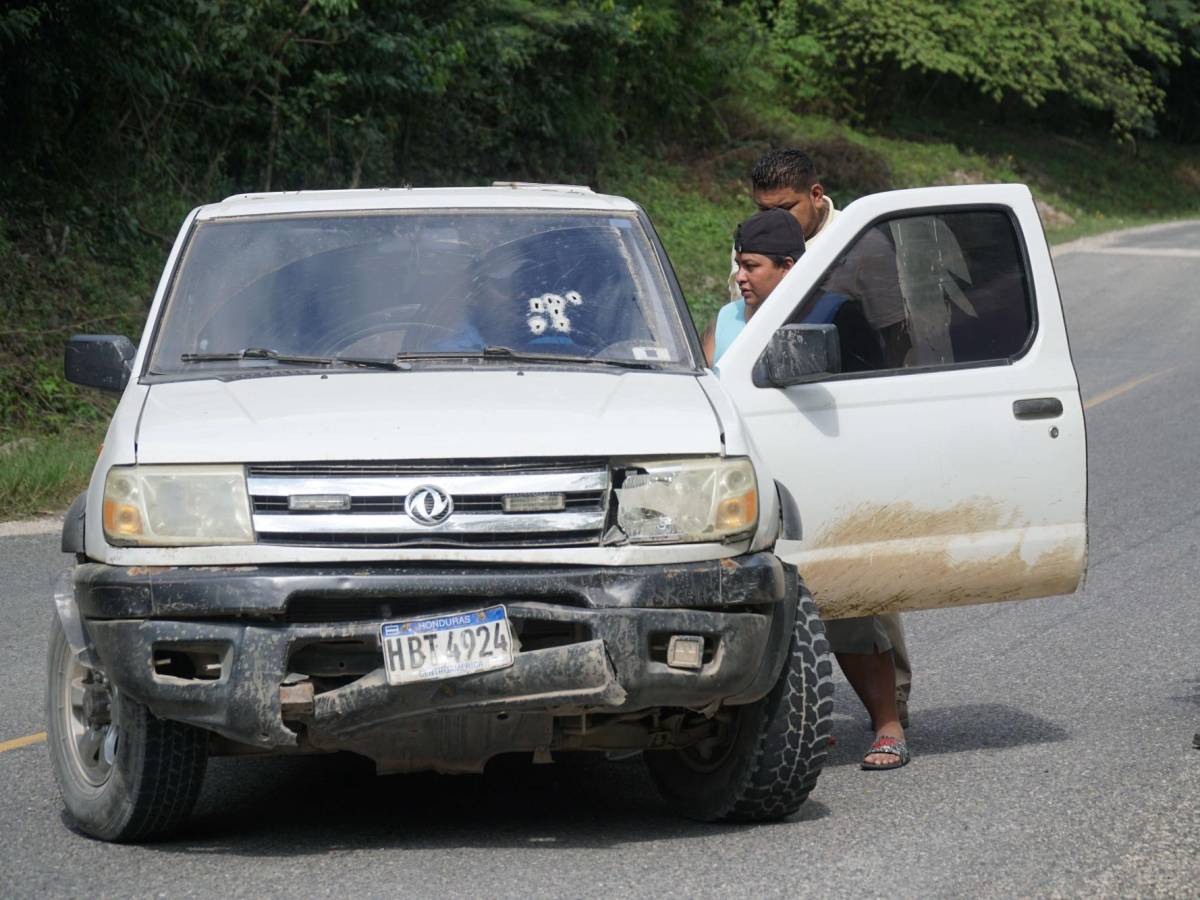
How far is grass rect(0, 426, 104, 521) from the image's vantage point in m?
11.2

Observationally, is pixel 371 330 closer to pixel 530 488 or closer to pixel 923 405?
pixel 530 488

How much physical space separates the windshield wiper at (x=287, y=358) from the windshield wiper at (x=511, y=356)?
0.08 meters

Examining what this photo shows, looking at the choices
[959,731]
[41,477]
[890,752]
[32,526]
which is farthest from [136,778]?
[41,477]

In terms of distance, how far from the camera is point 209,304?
224 inches

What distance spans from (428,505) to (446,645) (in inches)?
13.9

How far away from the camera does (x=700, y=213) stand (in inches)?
1217

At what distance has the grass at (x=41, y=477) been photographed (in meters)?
11.2

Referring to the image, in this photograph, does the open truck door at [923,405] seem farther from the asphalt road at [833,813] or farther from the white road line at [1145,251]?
the white road line at [1145,251]

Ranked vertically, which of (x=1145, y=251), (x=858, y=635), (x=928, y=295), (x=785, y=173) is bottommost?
(x=1145, y=251)

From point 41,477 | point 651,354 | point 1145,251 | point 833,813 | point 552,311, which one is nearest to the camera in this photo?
point 833,813

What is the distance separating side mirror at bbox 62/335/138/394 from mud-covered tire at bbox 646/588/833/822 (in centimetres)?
208

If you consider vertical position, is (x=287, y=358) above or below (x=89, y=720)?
above

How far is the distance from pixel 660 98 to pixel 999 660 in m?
27.5

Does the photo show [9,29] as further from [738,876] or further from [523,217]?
[738,876]
